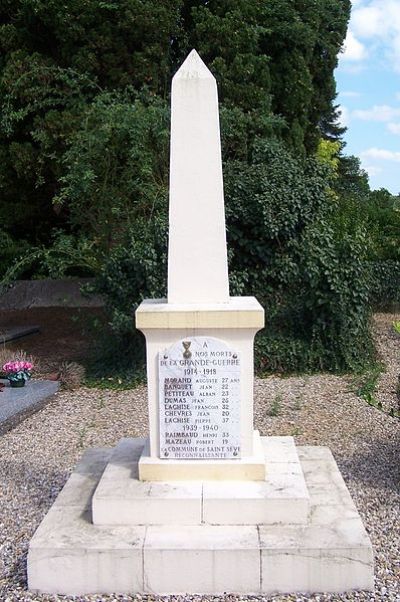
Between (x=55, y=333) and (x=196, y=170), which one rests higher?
(x=196, y=170)

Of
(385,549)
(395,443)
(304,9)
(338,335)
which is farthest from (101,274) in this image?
(304,9)

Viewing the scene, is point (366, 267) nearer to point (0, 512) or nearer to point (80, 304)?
point (0, 512)

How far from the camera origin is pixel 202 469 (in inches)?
170

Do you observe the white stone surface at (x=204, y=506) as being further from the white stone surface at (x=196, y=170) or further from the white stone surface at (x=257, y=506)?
the white stone surface at (x=196, y=170)

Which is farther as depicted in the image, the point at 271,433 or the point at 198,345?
the point at 271,433

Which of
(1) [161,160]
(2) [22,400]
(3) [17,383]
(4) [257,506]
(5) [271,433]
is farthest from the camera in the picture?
(1) [161,160]

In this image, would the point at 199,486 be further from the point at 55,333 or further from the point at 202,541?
the point at 55,333

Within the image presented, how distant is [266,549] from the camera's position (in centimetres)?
377

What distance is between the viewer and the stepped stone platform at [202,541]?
12.4 ft

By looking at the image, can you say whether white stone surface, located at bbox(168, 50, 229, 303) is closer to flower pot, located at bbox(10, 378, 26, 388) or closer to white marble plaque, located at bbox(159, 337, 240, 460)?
white marble plaque, located at bbox(159, 337, 240, 460)

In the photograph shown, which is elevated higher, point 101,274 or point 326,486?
point 101,274

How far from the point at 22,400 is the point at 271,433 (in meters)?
2.99

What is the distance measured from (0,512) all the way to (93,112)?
7.07m

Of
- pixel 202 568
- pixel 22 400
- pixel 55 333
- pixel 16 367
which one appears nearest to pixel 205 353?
pixel 202 568
